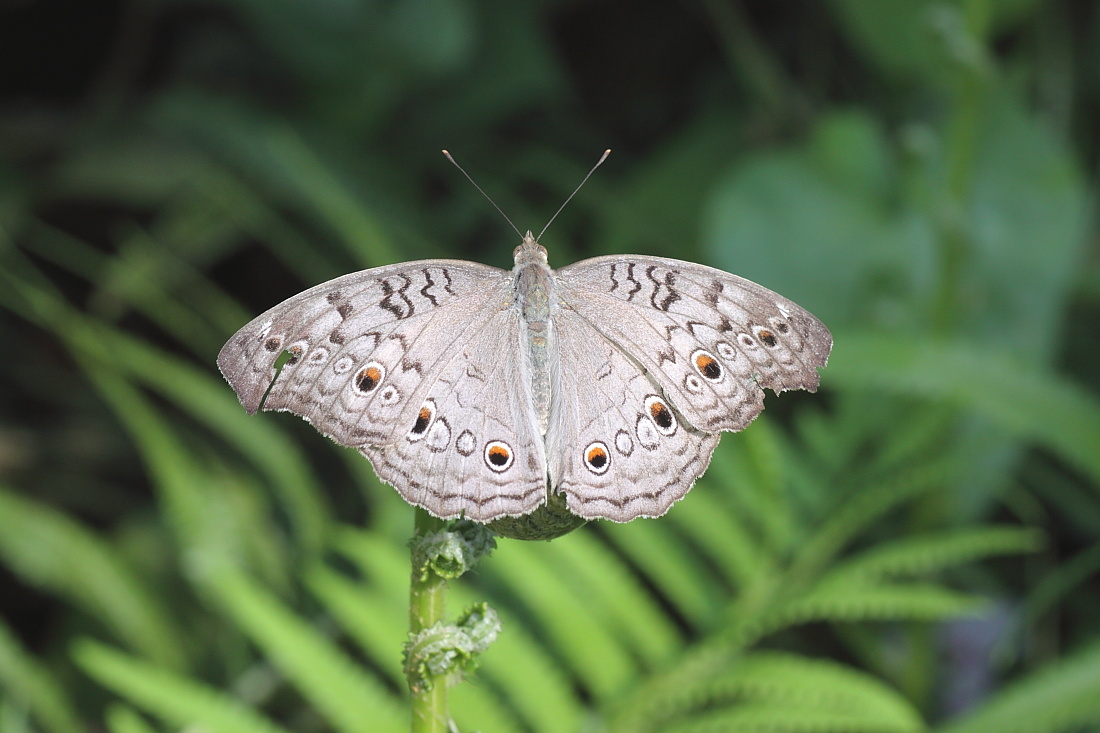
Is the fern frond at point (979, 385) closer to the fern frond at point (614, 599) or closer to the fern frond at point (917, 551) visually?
the fern frond at point (917, 551)

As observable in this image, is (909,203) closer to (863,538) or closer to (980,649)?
(863,538)

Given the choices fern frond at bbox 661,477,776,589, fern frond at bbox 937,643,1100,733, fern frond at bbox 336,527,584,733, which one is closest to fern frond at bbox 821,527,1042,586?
fern frond at bbox 661,477,776,589

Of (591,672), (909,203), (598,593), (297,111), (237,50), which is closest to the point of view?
(591,672)

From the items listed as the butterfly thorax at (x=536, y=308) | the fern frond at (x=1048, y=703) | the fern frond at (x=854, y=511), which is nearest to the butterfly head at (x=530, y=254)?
the butterfly thorax at (x=536, y=308)

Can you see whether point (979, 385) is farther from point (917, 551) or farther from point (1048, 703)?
point (1048, 703)

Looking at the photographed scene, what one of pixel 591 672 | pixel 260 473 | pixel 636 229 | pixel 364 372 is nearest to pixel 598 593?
pixel 591 672

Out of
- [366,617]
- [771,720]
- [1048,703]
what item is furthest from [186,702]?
[1048,703]

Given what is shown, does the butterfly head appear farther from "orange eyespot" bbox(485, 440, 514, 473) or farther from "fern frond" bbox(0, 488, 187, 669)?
"fern frond" bbox(0, 488, 187, 669)

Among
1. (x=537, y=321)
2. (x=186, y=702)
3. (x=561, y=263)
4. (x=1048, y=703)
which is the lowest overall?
(x=186, y=702)
